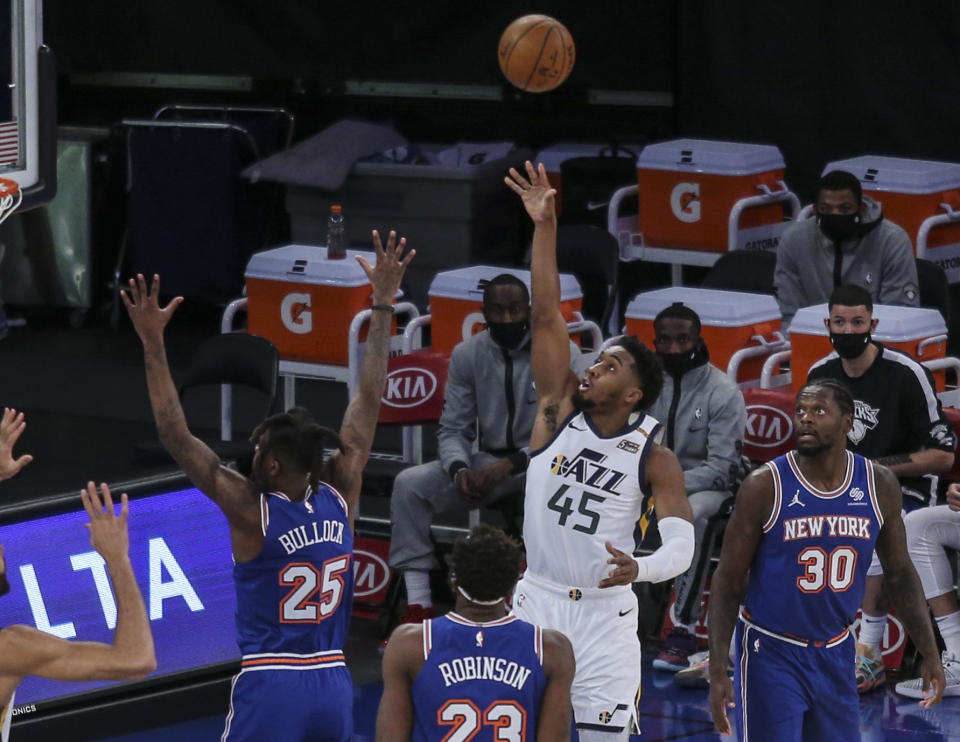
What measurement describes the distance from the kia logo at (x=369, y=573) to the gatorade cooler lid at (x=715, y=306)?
1.80m

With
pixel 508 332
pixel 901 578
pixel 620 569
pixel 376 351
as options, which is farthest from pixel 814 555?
pixel 508 332

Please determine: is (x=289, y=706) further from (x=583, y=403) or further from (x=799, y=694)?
(x=799, y=694)

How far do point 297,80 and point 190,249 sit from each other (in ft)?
5.55

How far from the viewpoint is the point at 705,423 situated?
28.5 feet

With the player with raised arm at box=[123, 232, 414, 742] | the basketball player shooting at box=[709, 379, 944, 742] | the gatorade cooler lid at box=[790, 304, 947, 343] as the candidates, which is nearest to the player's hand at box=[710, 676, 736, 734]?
the basketball player shooting at box=[709, 379, 944, 742]

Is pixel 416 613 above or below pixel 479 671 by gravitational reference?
below

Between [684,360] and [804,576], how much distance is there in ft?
8.23

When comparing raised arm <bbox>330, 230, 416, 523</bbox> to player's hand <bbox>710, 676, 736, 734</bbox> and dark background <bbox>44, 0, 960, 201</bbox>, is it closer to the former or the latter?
player's hand <bbox>710, 676, 736, 734</bbox>

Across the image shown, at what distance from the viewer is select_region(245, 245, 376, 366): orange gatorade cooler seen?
994 centimetres

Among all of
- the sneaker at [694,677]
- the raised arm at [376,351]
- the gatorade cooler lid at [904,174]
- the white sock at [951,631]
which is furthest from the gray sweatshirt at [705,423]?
the gatorade cooler lid at [904,174]

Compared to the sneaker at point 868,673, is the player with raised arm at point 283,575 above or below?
above

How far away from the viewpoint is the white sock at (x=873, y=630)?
8.40 meters

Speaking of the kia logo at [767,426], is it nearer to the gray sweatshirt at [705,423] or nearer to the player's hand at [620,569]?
the gray sweatshirt at [705,423]

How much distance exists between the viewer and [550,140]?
1451cm
